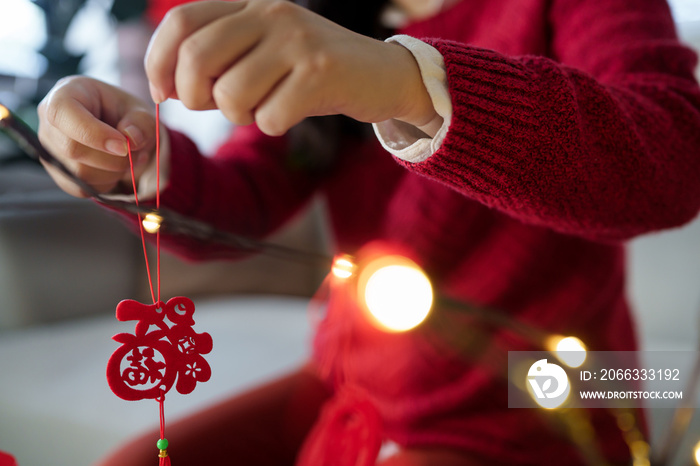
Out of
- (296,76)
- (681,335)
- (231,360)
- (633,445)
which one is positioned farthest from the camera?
(681,335)

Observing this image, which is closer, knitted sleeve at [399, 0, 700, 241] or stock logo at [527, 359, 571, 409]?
knitted sleeve at [399, 0, 700, 241]

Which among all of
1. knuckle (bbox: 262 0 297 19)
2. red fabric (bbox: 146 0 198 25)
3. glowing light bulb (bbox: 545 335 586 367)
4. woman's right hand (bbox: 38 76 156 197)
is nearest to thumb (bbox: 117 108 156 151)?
woman's right hand (bbox: 38 76 156 197)

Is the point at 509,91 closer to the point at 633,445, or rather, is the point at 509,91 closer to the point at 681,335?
the point at 633,445

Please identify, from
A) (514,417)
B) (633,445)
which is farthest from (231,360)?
(633,445)

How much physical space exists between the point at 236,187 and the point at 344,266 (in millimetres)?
284

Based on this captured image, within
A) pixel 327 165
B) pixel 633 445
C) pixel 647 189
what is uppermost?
pixel 327 165

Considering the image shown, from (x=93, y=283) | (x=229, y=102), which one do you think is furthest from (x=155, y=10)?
(x=229, y=102)

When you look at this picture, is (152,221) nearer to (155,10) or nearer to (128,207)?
(128,207)

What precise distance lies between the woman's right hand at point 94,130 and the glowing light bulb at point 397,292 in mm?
179

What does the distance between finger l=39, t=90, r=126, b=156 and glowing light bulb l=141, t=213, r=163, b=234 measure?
4 centimetres

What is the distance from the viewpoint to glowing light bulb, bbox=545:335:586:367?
1.30 ft

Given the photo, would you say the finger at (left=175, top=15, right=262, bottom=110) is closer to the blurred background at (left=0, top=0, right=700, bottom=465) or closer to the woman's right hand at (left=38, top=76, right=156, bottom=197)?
the woman's right hand at (left=38, top=76, right=156, bottom=197)

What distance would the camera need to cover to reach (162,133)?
359mm

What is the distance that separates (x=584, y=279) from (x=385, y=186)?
0.27 m
